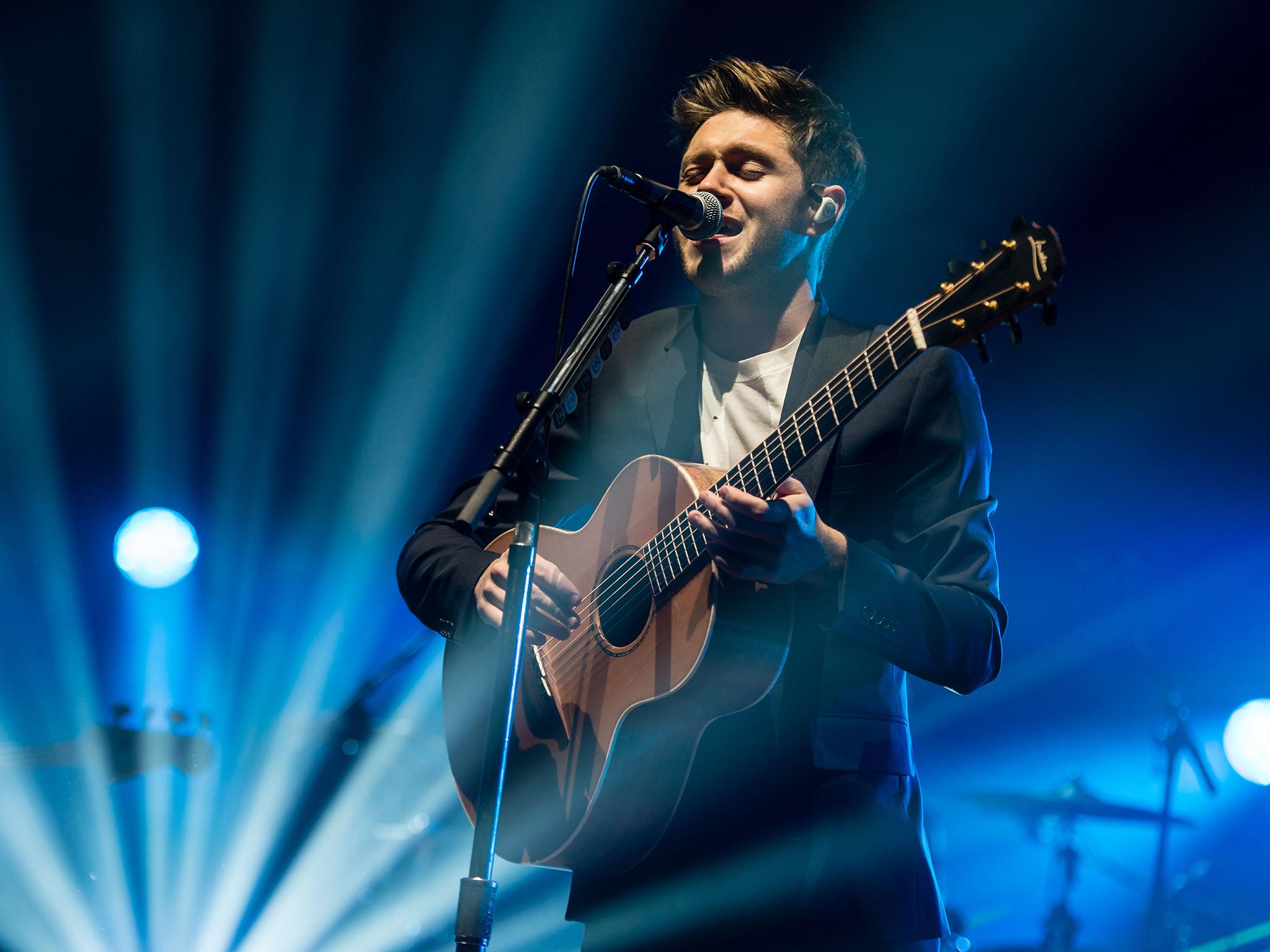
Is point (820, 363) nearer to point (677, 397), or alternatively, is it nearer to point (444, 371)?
point (677, 397)

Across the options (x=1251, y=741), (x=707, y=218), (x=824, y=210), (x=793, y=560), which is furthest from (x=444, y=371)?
(x=1251, y=741)

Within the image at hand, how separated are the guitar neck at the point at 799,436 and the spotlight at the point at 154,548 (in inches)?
167

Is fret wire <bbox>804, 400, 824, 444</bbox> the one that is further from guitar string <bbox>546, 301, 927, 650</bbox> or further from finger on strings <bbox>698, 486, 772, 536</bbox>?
finger on strings <bbox>698, 486, 772, 536</bbox>

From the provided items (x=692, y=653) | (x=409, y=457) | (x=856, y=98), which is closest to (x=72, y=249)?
(x=409, y=457)

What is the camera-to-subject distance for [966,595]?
1.77m

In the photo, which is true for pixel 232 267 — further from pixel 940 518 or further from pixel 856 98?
pixel 940 518

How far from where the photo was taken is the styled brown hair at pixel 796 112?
7.91 ft

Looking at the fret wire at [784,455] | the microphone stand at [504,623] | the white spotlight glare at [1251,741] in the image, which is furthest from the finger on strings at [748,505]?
the white spotlight glare at [1251,741]

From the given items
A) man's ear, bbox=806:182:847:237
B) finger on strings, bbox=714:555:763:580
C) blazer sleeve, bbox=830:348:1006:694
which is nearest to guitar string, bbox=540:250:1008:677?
finger on strings, bbox=714:555:763:580

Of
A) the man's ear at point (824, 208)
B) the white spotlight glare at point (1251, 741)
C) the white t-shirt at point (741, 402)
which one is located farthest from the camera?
the white spotlight glare at point (1251, 741)

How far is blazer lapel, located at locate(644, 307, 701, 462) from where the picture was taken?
2.24 m

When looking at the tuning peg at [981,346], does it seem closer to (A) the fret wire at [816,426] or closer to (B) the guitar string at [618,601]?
(B) the guitar string at [618,601]

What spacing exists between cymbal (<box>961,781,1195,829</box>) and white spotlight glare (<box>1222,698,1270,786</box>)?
24.5 inches

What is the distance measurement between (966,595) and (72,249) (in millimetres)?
4496
